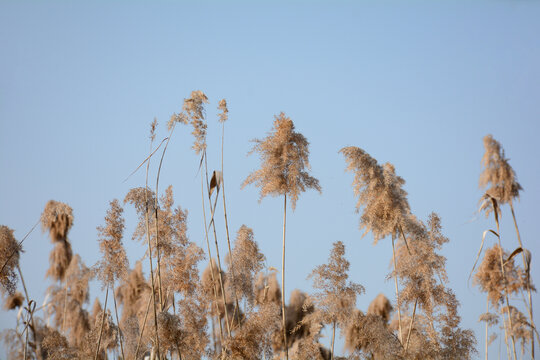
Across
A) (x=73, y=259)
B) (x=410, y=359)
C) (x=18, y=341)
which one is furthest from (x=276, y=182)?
(x=73, y=259)

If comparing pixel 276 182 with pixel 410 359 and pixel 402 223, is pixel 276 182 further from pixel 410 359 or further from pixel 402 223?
pixel 410 359

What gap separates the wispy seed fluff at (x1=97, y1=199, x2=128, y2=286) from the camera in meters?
6.97

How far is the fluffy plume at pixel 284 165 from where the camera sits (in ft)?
24.3

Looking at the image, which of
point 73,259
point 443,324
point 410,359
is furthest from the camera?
point 73,259

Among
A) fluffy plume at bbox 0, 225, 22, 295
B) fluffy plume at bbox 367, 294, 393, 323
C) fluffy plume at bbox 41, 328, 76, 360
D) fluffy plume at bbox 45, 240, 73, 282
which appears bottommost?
fluffy plume at bbox 41, 328, 76, 360

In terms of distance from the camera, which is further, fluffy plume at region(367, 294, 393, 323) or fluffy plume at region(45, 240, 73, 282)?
fluffy plume at region(367, 294, 393, 323)

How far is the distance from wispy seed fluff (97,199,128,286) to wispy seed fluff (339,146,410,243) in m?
3.19

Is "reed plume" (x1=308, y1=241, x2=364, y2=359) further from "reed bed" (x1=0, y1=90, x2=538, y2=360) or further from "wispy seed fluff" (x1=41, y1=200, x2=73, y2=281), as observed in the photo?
"wispy seed fluff" (x1=41, y1=200, x2=73, y2=281)

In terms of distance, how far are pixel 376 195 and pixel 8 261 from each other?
16.1ft

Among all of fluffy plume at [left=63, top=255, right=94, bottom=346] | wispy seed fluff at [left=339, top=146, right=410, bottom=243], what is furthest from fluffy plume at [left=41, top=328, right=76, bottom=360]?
fluffy plume at [left=63, top=255, right=94, bottom=346]

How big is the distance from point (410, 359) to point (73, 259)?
8.80 m

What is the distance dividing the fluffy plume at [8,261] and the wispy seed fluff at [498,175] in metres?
6.58

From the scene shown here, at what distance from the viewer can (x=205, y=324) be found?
290 inches

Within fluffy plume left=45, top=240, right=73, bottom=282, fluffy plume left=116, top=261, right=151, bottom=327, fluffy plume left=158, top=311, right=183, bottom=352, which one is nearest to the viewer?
fluffy plume left=158, top=311, right=183, bottom=352
